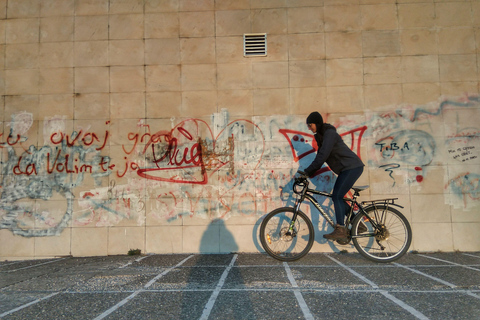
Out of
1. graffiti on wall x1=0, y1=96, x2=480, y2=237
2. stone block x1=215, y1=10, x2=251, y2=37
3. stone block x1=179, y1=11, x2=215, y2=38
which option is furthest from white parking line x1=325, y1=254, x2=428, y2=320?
stone block x1=179, y1=11, x2=215, y2=38

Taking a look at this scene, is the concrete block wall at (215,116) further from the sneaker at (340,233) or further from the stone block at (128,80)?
the sneaker at (340,233)

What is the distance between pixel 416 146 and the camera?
5832 mm

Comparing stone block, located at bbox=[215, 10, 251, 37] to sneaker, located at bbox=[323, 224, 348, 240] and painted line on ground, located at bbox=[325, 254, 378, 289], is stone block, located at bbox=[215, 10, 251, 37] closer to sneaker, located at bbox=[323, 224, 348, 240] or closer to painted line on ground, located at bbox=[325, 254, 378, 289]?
sneaker, located at bbox=[323, 224, 348, 240]

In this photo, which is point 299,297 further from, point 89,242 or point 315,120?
point 89,242

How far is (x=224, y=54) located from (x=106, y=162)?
2.57 meters

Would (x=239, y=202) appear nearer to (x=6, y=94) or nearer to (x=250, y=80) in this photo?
(x=250, y=80)

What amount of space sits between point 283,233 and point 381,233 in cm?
125

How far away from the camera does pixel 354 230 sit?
485 cm

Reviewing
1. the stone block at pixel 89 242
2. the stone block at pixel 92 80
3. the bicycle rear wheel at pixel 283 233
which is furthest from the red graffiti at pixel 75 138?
the bicycle rear wheel at pixel 283 233

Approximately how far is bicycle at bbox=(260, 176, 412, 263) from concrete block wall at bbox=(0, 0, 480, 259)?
88 centimetres

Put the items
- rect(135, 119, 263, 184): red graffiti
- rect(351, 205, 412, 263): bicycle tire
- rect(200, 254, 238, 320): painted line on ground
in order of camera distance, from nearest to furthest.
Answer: rect(200, 254, 238, 320): painted line on ground → rect(351, 205, 412, 263): bicycle tire → rect(135, 119, 263, 184): red graffiti

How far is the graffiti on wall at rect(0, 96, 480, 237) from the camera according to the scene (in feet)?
19.1

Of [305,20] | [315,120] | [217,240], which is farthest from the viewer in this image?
[305,20]

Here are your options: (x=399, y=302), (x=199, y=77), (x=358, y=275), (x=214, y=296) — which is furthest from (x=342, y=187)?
(x=199, y=77)
